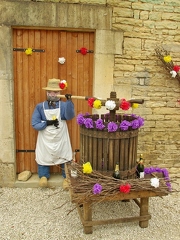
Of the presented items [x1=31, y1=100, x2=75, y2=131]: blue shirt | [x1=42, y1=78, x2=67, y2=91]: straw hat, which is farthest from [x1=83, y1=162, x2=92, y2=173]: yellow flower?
[x1=42, y1=78, x2=67, y2=91]: straw hat

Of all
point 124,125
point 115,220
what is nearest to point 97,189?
point 115,220

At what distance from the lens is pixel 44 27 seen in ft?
15.2

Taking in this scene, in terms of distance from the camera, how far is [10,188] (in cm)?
487

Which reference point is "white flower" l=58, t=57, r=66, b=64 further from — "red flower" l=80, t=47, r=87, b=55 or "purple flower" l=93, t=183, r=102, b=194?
"purple flower" l=93, t=183, r=102, b=194

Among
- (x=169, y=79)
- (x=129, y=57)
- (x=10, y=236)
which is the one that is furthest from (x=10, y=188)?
(x=169, y=79)

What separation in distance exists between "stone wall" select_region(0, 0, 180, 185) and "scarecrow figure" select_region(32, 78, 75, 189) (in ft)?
1.53

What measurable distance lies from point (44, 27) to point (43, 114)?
1.44 metres

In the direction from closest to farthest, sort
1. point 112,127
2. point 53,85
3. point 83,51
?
point 112,127 → point 53,85 → point 83,51

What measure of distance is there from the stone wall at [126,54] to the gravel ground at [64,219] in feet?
2.38

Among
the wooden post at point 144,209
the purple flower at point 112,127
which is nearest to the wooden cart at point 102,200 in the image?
the wooden post at point 144,209

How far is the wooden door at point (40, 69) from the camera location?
15.7 ft

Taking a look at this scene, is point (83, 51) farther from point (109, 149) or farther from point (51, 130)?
point (109, 149)

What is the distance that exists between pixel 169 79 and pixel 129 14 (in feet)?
4.40

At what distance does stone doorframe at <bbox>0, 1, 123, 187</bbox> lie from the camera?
4496mm
